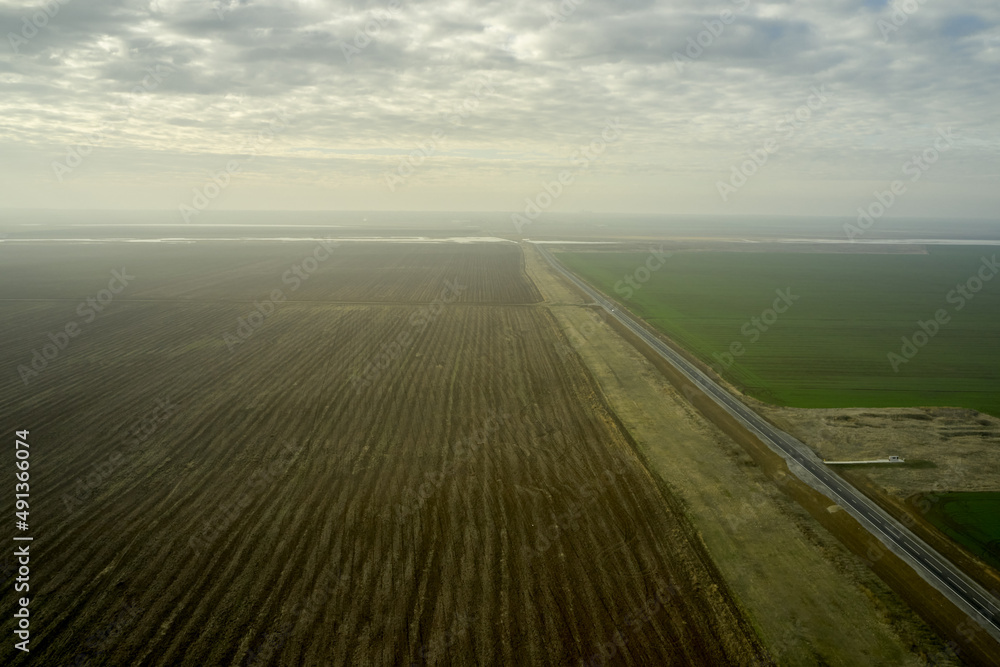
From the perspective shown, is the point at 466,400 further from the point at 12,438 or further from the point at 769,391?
the point at 12,438

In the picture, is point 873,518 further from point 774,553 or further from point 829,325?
point 829,325

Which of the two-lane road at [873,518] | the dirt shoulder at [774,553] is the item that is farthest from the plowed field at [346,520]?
the two-lane road at [873,518]

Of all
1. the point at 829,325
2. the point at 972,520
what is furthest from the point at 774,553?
the point at 829,325

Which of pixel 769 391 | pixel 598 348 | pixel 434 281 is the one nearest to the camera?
pixel 769 391

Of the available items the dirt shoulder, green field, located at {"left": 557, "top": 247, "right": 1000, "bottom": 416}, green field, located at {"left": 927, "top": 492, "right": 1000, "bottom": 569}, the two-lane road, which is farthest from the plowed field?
green field, located at {"left": 557, "top": 247, "right": 1000, "bottom": 416}

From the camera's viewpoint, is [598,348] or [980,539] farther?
[598,348]

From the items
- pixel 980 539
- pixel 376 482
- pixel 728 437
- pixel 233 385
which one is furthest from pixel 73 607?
pixel 980 539
